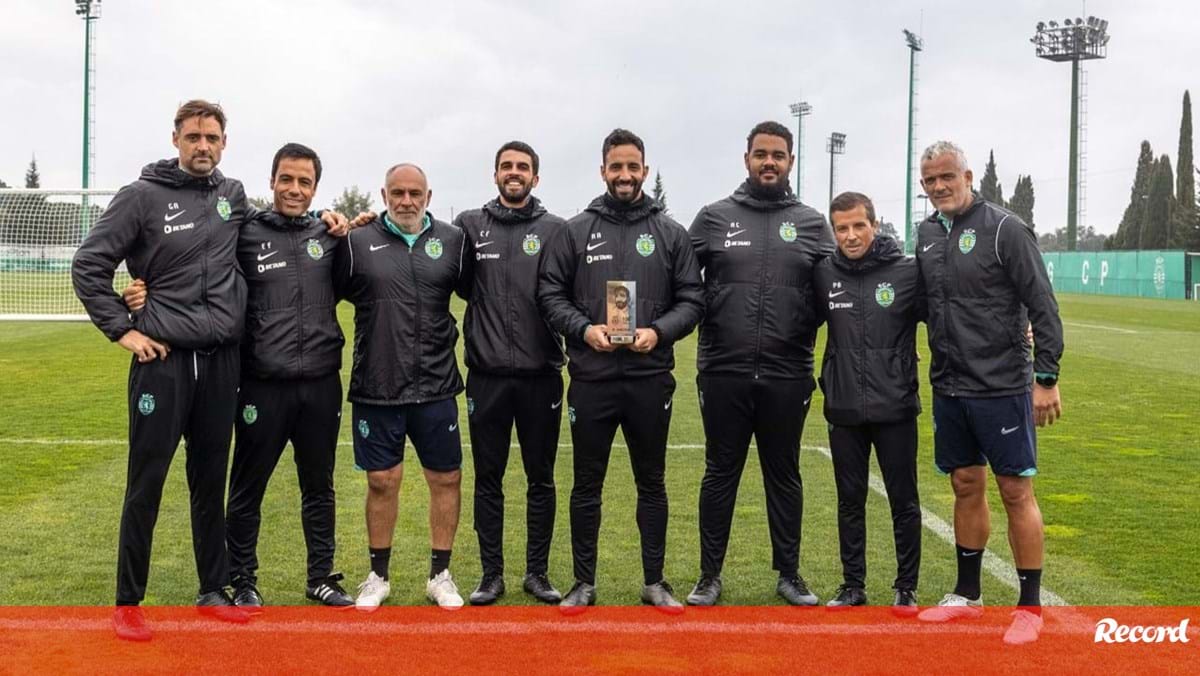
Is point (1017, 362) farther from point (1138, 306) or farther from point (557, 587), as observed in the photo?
point (1138, 306)

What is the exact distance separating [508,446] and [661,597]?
992 millimetres

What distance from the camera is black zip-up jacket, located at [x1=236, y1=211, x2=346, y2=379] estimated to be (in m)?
5.15

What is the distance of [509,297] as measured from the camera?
5.39 meters

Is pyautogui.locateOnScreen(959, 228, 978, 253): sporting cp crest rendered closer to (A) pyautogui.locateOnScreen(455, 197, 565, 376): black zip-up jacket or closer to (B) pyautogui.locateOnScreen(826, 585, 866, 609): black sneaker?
(B) pyautogui.locateOnScreen(826, 585, 866, 609): black sneaker

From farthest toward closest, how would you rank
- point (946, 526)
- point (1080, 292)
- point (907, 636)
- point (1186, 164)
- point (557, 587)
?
1. point (1186, 164)
2. point (1080, 292)
3. point (946, 526)
4. point (557, 587)
5. point (907, 636)

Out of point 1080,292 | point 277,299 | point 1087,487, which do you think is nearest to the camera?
point 277,299

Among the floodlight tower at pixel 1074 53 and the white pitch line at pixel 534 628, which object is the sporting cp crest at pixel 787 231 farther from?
the floodlight tower at pixel 1074 53

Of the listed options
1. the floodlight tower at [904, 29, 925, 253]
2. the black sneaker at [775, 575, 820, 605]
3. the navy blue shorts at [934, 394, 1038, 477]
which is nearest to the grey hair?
the navy blue shorts at [934, 394, 1038, 477]

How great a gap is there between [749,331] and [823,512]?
235 centimetres

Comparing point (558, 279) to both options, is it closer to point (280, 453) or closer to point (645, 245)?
point (645, 245)

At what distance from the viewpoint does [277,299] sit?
5180 mm

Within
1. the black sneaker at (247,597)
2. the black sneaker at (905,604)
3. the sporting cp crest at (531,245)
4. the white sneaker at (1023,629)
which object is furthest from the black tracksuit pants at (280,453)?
the white sneaker at (1023,629)

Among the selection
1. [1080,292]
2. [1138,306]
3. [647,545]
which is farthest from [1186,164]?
[647,545]

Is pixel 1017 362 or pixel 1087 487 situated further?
pixel 1087 487
